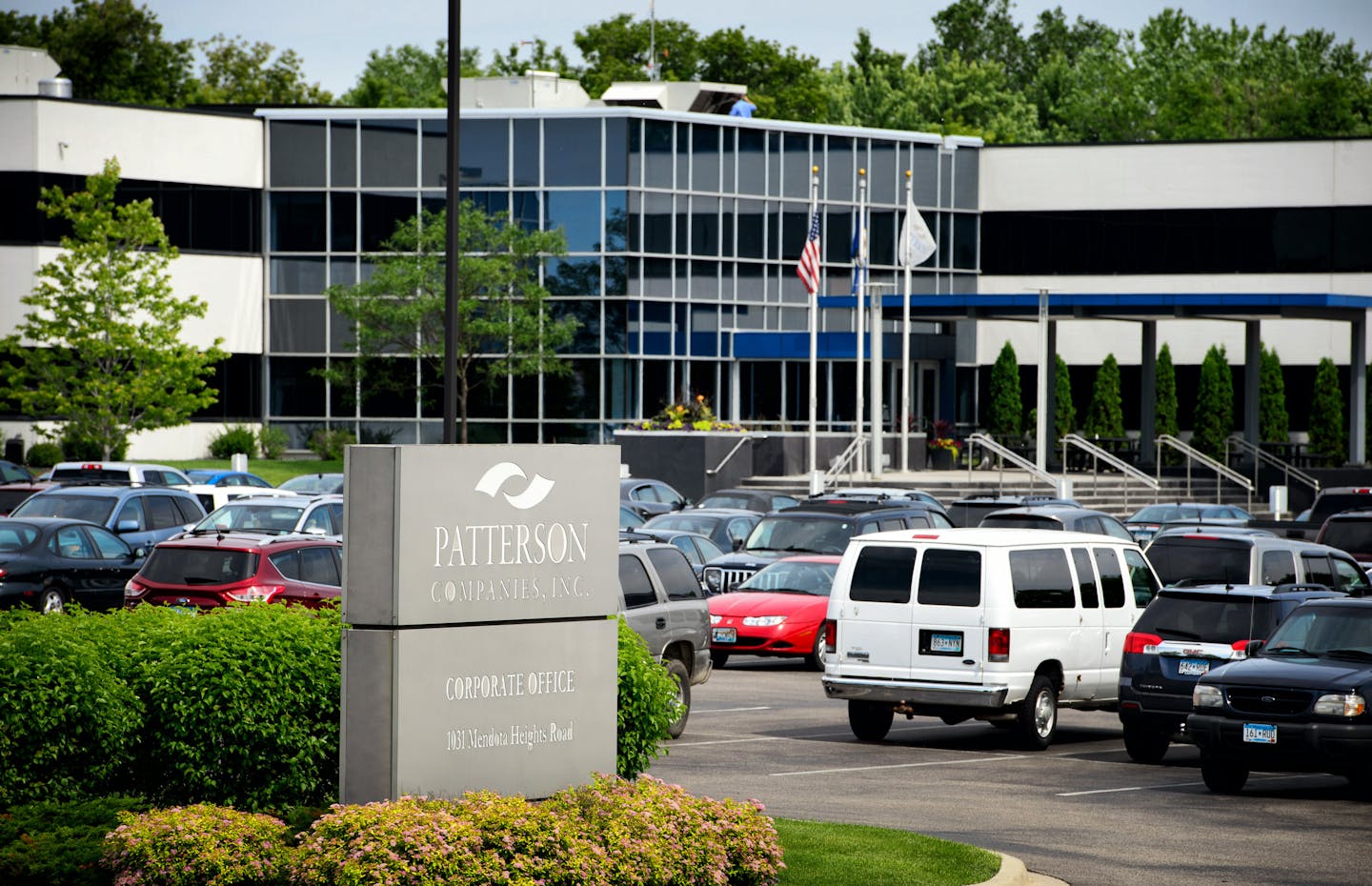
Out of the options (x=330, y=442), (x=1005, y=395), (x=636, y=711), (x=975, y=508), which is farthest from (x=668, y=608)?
(x=1005, y=395)

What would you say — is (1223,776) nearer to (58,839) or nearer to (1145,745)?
(1145,745)

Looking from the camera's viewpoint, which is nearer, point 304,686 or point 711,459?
point 304,686

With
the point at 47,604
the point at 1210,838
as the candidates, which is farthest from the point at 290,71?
the point at 1210,838

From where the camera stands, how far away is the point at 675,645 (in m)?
19.0

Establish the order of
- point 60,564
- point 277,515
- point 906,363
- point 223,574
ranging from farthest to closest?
1. point 906,363
2. point 277,515
3. point 60,564
4. point 223,574

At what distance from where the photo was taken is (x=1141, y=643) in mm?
17641

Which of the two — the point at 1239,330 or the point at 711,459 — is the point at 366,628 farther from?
the point at 1239,330

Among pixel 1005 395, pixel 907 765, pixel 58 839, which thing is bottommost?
pixel 907 765

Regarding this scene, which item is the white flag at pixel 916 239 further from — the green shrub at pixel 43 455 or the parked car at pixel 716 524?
the green shrub at pixel 43 455

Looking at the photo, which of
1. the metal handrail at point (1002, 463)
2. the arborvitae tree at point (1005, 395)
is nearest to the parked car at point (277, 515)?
the metal handrail at point (1002, 463)

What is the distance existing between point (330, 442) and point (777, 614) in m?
31.5

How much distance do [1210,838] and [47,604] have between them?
15865 mm

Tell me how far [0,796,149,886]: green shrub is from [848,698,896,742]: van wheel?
9.35 m

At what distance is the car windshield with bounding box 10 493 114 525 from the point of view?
2845 centimetres
